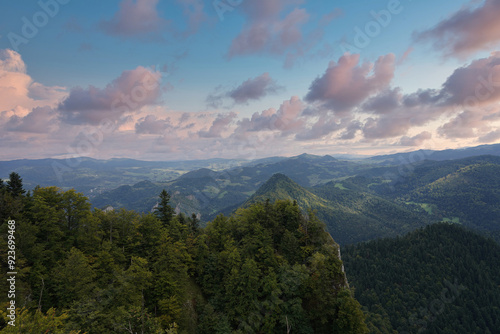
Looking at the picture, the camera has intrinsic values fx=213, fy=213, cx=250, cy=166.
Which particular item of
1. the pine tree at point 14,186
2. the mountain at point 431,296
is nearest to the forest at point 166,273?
the pine tree at point 14,186

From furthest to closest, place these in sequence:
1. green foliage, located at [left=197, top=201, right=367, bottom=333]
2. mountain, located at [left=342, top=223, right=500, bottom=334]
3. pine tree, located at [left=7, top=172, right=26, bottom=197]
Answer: mountain, located at [left=342, top=223, right=500, bottom=334] → pine tree, located at [left=7, top=172, right=26, bottom=197] → green foliage, located at [left=197, top=201, right=367, bottom=333]

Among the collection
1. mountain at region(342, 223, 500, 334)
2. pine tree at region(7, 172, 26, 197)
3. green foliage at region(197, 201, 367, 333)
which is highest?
pine tree at region(7, 172, 26, 197)

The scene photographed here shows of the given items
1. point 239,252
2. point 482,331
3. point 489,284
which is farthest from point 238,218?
point 489,284

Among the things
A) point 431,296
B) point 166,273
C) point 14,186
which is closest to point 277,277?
point 166,273

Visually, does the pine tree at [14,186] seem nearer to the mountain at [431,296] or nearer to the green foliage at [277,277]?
the green foliage at [277,277]

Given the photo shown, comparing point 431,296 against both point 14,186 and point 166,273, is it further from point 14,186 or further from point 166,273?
point 14,186

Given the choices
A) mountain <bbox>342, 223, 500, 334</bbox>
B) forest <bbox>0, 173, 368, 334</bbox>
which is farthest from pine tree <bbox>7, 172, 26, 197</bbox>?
mountain <bbox>342, 223, 500, 334</bbox>

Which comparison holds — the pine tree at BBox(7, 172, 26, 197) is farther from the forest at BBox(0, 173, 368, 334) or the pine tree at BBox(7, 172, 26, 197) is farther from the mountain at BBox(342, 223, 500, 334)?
the mountain at BBox(342, 223, 500, 334)

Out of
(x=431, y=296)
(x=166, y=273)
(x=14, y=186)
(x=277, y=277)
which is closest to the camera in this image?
(x=166, y=273)
